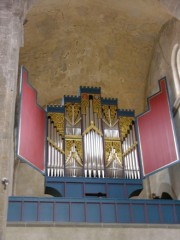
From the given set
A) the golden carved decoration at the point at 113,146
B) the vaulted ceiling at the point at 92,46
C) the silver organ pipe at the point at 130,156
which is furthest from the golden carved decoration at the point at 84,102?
the vaulted ceiling at the point at 92,46

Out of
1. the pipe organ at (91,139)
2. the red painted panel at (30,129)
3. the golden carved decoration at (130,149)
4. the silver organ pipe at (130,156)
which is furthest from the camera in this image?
the golden carved decoration at (130,149)

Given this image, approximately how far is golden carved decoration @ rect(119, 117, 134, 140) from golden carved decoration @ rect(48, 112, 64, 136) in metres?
2.02

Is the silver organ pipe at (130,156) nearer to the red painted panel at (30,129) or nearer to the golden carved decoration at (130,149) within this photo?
the golden carved decoration at (130,149)

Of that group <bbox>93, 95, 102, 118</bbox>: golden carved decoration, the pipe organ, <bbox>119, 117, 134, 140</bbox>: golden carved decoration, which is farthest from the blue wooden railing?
<bbox>93, 95, 102, 118</bbox>: golden carved decoration

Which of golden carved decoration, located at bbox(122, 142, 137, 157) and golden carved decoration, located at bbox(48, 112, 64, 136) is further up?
golden carved decoration, located at bbox(48, 112, 64, 136)

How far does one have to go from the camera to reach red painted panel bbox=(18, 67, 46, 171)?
12279 millimetres

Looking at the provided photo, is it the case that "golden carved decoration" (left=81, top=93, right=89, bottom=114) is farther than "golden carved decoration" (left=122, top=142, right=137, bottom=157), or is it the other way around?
"golden carved decoration" (left=81, top=93, right=89, bottom=114)

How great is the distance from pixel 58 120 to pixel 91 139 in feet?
4.35

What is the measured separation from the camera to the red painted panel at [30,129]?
12.3m

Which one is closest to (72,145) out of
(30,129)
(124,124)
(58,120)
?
(58,120)

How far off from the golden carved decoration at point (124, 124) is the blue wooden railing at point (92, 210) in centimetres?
341
